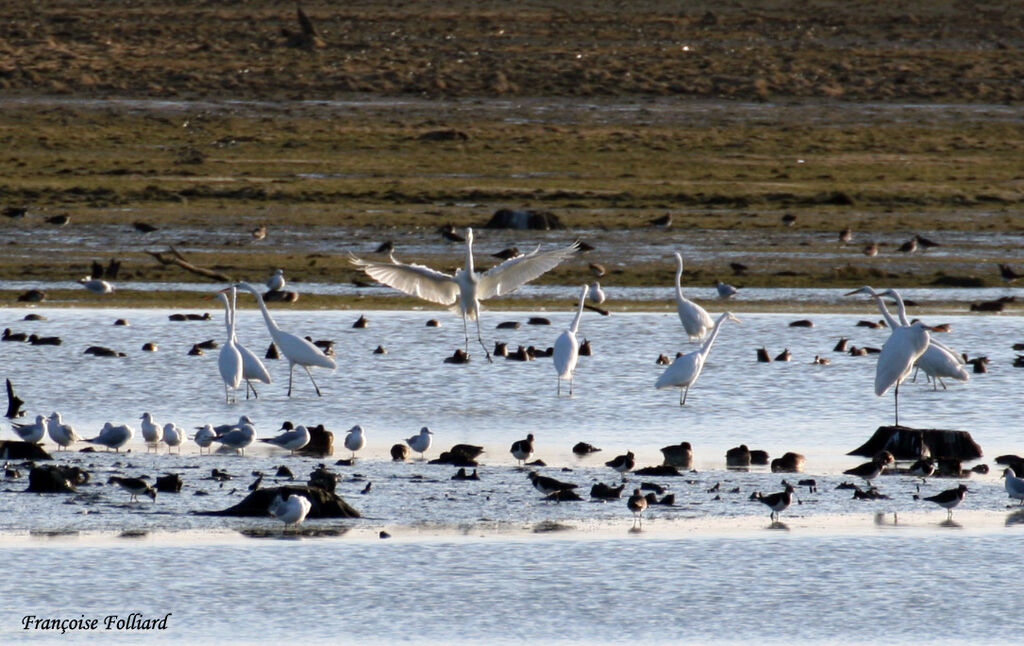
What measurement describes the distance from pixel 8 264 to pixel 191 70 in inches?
1076

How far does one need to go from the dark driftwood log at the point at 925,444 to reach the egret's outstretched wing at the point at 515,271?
17.8ft

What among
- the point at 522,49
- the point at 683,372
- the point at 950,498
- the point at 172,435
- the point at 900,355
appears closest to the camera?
the point at 950,498

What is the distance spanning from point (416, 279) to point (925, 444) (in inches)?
273

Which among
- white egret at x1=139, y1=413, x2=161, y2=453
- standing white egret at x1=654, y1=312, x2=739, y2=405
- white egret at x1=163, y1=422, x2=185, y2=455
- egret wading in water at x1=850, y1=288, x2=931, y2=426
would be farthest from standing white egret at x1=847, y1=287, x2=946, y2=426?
white egret at x1=139, y1=413, x2=161, y2=453

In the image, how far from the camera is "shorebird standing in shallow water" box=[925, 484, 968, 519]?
9172 mm

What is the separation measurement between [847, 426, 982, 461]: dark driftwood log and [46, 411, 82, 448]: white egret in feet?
17.5

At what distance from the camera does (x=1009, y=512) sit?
9469mm

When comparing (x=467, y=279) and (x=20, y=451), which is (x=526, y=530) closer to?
(x=20, y=451)

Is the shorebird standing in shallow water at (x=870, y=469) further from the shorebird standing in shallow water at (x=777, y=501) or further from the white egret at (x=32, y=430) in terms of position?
the white egret at (x=32, y=430)

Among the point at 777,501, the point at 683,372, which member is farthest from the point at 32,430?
the point at 683,372

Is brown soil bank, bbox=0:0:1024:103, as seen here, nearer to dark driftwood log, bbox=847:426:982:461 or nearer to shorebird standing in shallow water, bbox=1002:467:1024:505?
dark driftwood log, bbox=847:426:982:461

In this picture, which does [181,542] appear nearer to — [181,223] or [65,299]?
[65,299]

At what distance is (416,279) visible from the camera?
54.3ft

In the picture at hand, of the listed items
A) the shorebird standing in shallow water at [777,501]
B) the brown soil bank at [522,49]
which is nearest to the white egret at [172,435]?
the shorebird standing in shallow water at [777,501]
